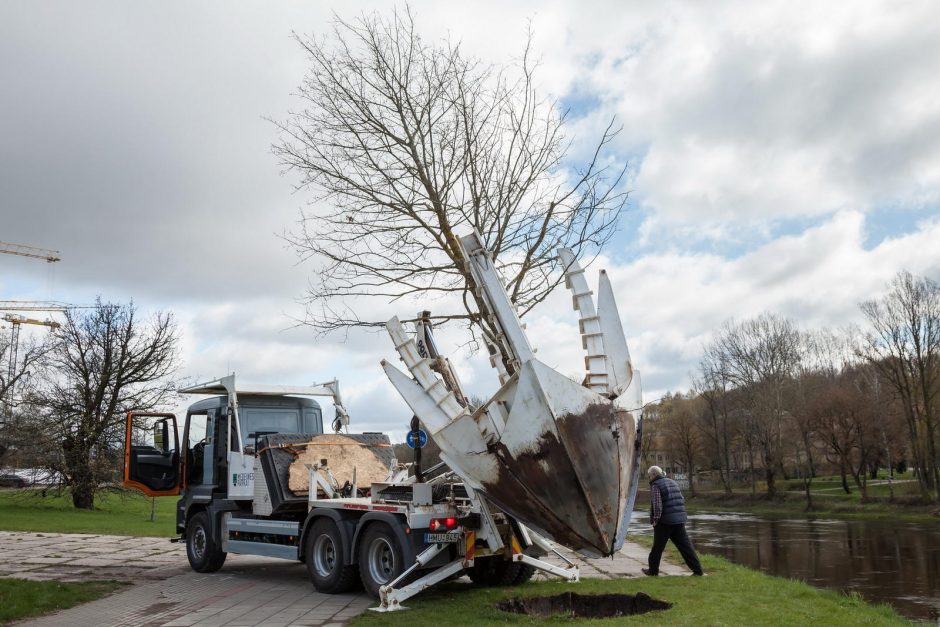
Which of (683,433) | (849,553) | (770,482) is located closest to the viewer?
(849,553)

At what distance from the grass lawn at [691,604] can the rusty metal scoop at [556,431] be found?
1.13 meters

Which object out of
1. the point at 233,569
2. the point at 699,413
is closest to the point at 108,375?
the point at 233,569

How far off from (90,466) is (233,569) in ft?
59.4

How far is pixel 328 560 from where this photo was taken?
1087 centimetres

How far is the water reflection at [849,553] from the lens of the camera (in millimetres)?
12992

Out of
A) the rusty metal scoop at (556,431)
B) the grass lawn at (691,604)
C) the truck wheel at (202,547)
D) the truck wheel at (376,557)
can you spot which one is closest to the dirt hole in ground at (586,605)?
the grass lawn at (691,604)

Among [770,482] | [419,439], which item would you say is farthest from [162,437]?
[770,482]

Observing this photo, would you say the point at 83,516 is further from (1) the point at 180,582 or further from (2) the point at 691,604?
(2) the point at 691,604

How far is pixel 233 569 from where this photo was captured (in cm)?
1423

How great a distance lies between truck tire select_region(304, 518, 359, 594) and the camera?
33.9 feet

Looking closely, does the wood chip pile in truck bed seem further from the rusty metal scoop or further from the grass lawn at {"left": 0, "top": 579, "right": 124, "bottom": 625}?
the rusty metal scoop

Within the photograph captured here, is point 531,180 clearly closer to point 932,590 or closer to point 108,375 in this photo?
point 932,590

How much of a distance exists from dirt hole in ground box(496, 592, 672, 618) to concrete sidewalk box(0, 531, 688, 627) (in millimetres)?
1941

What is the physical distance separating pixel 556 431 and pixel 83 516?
2652cm
